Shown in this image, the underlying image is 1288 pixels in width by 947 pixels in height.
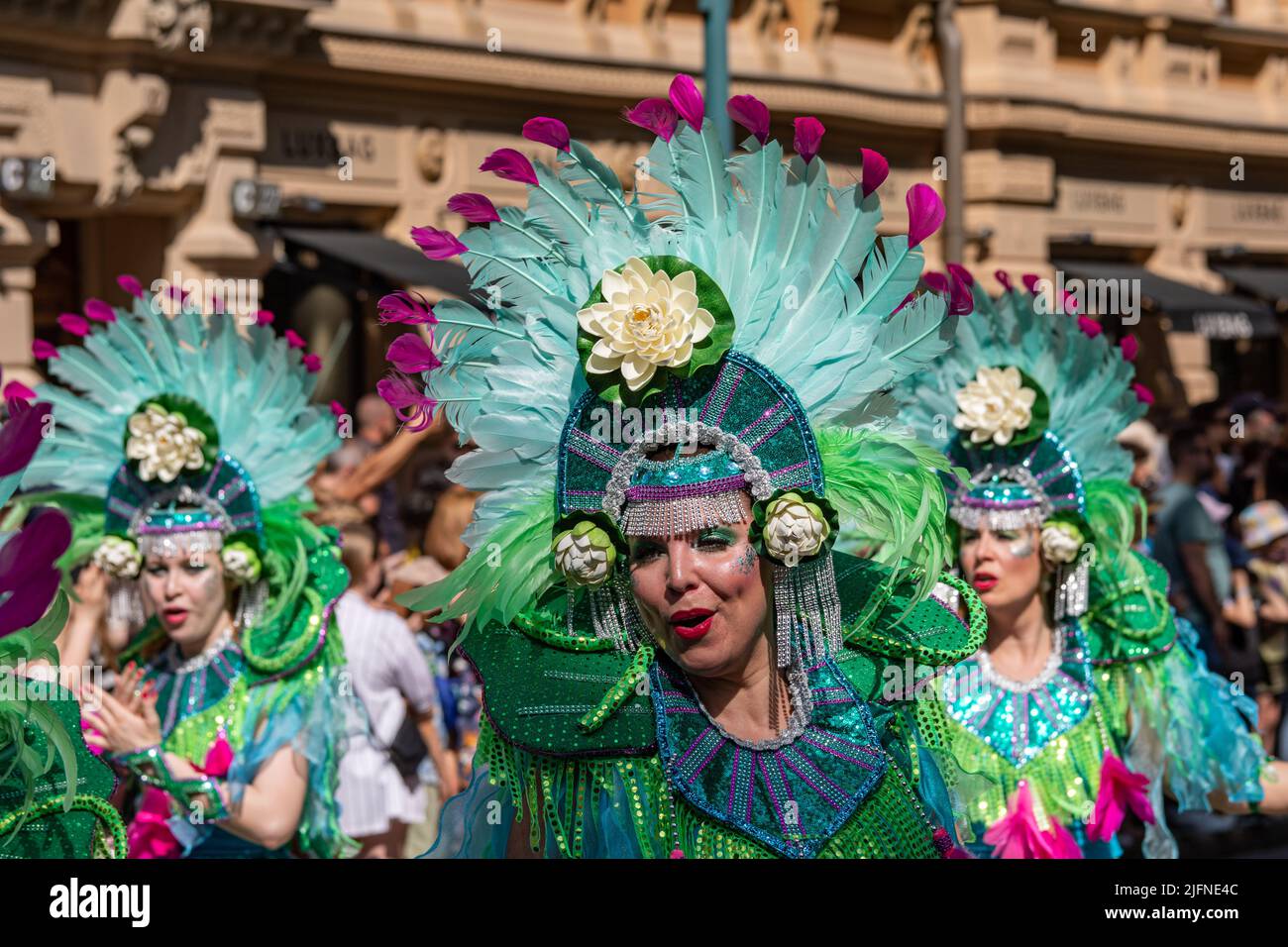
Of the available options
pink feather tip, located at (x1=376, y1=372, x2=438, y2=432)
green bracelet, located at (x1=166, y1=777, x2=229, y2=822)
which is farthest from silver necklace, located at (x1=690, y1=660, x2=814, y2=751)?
green bracelet, located at (x1=166, y1=777, x2=229, y2=822)

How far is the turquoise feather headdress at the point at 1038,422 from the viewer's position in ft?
18.0

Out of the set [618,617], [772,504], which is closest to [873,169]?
[772,504]

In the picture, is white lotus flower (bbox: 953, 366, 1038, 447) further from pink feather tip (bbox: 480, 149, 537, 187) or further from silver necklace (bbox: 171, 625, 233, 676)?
pink feather tip (bbox: 480, 149, 537, 187)

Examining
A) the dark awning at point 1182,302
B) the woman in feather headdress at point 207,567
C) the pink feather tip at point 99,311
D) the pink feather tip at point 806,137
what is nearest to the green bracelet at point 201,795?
the woman in feather headdress at point 207,567

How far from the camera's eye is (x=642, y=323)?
11.7 ft

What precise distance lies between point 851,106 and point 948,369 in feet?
33.6

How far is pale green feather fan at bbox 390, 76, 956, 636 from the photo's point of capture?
12.2ft

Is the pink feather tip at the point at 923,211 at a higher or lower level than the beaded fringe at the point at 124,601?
higher

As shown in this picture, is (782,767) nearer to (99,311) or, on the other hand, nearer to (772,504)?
(772,504)

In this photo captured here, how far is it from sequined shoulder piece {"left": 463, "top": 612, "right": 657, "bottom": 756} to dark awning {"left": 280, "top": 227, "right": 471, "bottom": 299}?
7.78 m

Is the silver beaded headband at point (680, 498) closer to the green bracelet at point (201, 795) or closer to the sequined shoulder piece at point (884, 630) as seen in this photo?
the sequined shoulder piece at point (884, 630)
